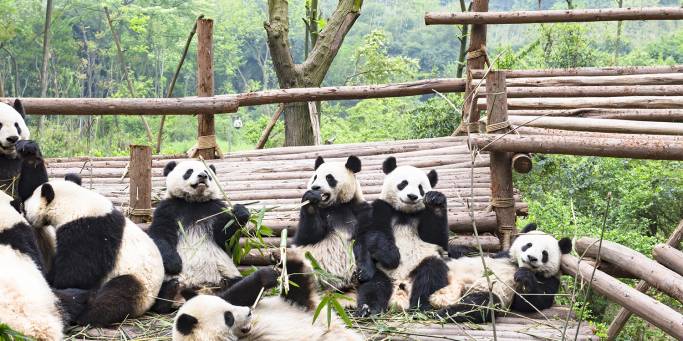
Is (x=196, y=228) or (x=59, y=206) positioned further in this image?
(x=196, y=228)

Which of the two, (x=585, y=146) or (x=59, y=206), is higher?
(x=585, y=146)

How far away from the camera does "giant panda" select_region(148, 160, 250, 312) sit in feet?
15.4

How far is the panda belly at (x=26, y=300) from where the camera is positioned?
11.9 feet

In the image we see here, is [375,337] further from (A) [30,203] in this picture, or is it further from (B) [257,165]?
(B) [257,165]

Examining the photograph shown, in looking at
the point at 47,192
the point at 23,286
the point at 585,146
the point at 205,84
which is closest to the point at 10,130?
the point at 47,192

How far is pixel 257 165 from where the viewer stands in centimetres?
734

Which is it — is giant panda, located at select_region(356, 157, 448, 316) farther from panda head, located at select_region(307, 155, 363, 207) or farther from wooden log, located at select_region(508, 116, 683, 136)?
wooden log, located at select_region(508, 116, 683, 136)

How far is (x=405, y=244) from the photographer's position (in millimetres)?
4750

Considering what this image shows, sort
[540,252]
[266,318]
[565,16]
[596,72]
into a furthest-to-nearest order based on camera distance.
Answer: [565,16] < [596,72] < [540,252] < [266,318]

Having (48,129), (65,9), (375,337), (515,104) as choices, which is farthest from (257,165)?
(65,9)

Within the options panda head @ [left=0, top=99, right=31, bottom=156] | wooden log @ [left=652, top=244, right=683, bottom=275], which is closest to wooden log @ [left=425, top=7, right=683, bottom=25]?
wooden log @ [left=652, top=244, right=683, bottom=275]

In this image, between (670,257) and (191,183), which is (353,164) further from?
(670,257)

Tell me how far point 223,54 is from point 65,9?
19.6 feet

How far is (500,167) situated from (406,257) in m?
1.02
